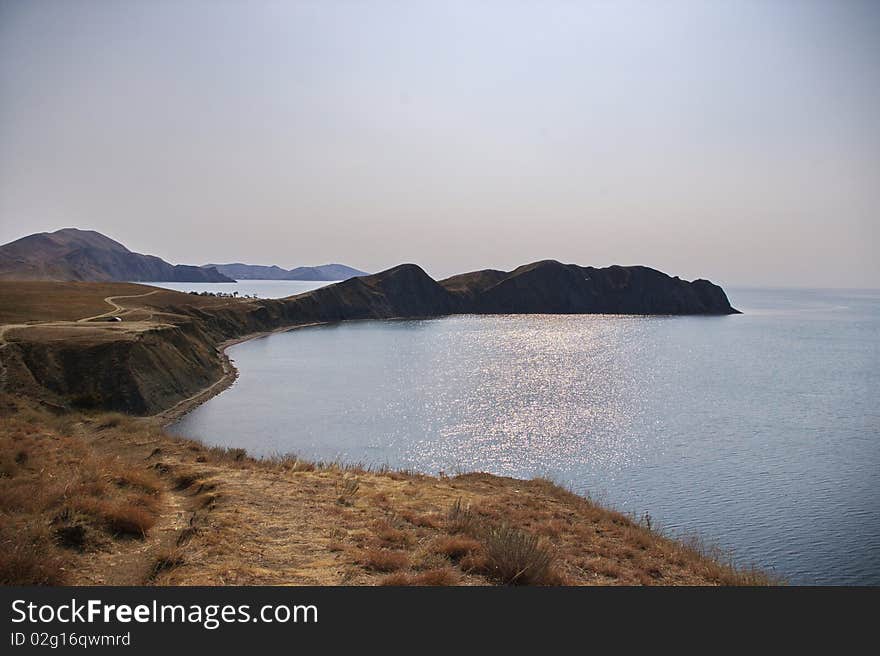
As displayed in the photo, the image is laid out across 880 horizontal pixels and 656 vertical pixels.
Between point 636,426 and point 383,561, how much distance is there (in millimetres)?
38400

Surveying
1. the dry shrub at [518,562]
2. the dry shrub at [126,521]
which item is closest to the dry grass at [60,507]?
the dry shrub at [126,521]

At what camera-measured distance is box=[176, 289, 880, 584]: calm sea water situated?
24891mm

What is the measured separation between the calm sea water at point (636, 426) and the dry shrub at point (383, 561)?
16735 millimetres

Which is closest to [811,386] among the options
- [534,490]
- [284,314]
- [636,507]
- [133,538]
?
[636,507]

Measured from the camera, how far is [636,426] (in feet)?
143

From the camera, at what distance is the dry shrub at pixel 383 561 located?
9.64 meters

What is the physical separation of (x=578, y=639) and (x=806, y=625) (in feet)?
9.57

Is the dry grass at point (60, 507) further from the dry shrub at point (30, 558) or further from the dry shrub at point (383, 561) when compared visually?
the dry shrub at point (383, 561)

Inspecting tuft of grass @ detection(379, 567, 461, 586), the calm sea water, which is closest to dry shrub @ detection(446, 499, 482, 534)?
tuft of grass @ detection(379, 567, 461, 586)

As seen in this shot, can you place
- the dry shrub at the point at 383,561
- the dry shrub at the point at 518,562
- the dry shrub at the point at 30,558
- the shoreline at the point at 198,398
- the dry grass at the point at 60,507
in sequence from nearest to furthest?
the dry shrub at the point at 30,558 < the dry grass at the point at 60,507 < the dry shrub at the point at 518,562 < the dry shrub at the point at 383,561 < the shoreline at the point at 198,398

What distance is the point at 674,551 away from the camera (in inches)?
551

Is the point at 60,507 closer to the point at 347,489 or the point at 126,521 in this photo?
the point at 126,521

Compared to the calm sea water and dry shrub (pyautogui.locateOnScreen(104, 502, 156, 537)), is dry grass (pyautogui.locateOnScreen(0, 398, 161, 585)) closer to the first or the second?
dry shrub (pyautogui.locateOnScreen(104, 502, 156, 537))

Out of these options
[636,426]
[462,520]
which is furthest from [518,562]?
[636,426]
